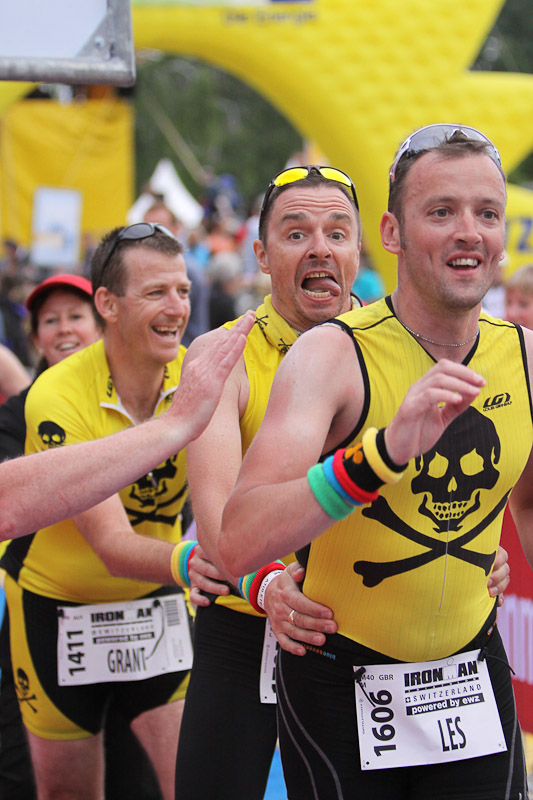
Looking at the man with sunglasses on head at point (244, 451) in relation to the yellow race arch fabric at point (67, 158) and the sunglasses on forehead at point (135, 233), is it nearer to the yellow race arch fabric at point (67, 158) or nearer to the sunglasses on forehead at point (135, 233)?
the sunglasses on forehead at point (135, 233)

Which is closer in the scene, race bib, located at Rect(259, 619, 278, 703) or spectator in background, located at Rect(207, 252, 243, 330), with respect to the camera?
race bib, located at Rect(259, 619, 278, 703)

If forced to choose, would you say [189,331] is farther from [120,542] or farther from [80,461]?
[80,461]

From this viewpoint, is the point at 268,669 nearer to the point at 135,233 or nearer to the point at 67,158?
the point at 135,233

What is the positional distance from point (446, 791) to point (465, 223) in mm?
1241

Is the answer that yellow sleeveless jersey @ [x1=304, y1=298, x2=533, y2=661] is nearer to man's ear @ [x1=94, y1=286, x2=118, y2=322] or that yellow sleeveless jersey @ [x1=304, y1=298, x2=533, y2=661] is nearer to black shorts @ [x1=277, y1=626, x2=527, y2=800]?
black shorts @ [x1=277, y1=626, x2=527, y2=800]

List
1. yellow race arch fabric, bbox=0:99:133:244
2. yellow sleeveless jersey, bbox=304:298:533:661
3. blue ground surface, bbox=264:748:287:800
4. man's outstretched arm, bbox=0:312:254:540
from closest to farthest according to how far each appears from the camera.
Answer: man's outstretched arm, bbox=0:312:254:540 < yellow sleeveless jersey, bbox=304:298:533:661 < blue ground surface, bbox=264:748:287:800 < yellow race arch fabric, bbox=0:99:133:244

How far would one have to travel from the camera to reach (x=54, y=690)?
11.7 ft

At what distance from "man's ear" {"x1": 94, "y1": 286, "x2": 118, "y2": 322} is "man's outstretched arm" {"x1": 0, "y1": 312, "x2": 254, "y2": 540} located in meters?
1.45

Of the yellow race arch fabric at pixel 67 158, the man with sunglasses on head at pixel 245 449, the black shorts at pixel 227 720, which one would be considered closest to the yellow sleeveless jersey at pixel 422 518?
the man with sunglasses on head at pixel 245 449

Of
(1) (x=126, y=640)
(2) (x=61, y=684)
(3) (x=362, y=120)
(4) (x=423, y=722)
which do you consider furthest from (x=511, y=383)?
(3) (x=362, y=120)

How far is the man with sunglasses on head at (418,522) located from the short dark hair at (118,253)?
4.72 ft

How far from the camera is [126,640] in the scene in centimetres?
354

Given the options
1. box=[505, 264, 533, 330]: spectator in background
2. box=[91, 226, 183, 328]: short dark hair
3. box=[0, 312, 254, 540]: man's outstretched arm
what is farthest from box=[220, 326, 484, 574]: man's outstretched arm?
box=[505, 264, 533, 330]: spectator in background

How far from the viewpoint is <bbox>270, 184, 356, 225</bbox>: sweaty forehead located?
301 centimetres
